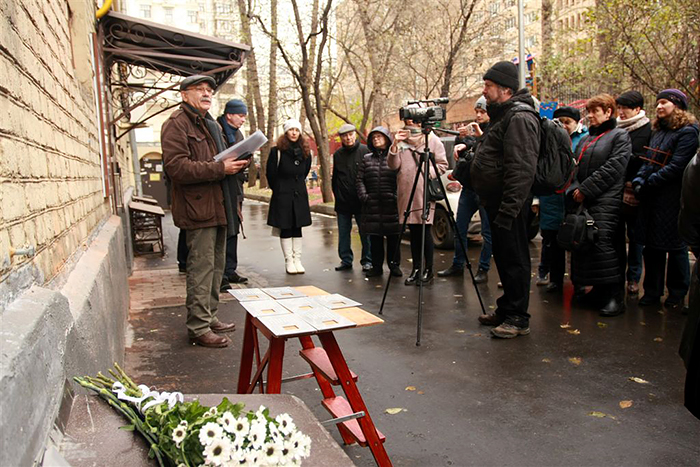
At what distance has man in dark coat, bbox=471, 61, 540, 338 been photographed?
468 centimetres

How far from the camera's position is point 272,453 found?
58.6 inches

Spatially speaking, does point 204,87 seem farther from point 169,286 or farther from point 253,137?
point 169,286

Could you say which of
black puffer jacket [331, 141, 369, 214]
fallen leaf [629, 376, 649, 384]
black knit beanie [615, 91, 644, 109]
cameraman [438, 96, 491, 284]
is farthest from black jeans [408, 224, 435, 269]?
fallen leaf [629, 376, 649, 384]

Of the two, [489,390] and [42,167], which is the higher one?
[42,167]

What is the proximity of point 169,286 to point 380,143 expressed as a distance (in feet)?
10.2

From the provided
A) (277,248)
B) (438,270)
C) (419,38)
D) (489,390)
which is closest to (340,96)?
(419,38)

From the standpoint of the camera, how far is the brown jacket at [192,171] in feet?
15.1

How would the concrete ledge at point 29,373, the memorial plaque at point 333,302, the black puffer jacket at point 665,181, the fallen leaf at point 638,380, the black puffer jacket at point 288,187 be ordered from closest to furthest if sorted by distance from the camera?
1. the concrete ledge at point 29,373
2. the memorial plaque at point 333,302
3. the fallen leaf at point 638,380
4. the black puffer jacket at point 665,181
5. the black puffer jacket at point 288,187

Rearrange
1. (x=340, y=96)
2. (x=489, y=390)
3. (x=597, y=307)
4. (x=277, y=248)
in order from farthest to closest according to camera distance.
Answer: (x=340, y=96) → (x=277, y=248) → (x=597, y=307) → (x=489, y=390)

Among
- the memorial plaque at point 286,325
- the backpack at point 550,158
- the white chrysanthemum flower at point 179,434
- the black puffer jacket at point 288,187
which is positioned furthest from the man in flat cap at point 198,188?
the white chrysanthemum flower at point 179,434

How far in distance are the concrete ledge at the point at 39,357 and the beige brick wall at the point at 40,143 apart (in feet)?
0.48

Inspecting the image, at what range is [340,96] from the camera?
3031 cm

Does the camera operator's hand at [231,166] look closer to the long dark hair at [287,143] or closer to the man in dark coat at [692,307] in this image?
the long dark hair at [287,143]

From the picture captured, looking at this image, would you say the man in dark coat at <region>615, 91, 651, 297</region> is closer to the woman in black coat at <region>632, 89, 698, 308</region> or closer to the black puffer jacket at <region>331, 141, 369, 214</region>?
the woman in black coat at <region>632, 89, 698, 308</region>
